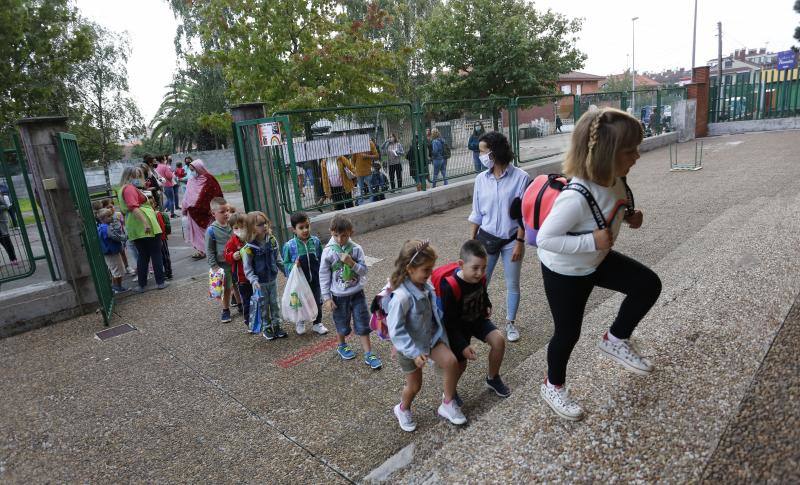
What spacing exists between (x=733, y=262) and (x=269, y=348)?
4.76 meters

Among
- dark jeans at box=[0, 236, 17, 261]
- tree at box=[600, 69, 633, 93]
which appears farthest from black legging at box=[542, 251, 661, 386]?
tree at box=[600, 69, 633, 93]

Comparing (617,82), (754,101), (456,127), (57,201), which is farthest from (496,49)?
(617,82)

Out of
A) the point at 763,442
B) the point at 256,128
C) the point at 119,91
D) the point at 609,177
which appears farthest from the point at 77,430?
the point at 119,91

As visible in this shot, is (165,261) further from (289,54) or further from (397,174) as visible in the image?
(289,54)

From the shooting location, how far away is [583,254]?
99.0 inches

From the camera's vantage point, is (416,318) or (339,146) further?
(339,146)

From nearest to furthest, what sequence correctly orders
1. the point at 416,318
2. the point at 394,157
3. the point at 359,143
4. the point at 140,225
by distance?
the point at 416,318, the point at 140,225, the point at 359,143, the point at 394,157

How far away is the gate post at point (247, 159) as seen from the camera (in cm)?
738

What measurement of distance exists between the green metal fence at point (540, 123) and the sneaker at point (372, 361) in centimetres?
979

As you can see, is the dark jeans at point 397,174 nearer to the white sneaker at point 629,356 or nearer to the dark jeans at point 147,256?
the dark jeans at point 147,256

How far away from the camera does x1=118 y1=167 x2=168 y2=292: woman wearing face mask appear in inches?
245

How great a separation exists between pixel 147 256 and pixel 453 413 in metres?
5.16

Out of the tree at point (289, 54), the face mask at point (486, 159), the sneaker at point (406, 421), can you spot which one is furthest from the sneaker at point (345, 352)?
the tree at point (289, 54)

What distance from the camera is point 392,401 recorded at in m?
3.44
